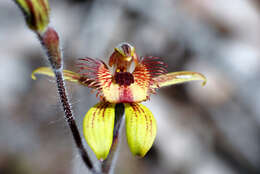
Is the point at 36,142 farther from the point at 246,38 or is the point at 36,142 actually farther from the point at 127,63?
the point at 246,38

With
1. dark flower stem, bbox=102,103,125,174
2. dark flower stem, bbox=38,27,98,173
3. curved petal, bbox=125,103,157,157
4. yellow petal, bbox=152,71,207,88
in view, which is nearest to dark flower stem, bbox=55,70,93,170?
dark flower stem, bbox=38,27,98,173

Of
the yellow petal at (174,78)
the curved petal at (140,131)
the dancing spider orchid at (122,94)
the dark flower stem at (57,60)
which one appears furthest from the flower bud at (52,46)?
the yellow petal at (174,78)

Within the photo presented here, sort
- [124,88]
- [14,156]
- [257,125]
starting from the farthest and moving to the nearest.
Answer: [257,125]
[14,156]
[124,88]

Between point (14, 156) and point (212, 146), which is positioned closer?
point (14, 156)

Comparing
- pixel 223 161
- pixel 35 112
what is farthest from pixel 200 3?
pixel 35 112

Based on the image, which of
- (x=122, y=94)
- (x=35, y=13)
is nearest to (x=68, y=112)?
(x=122, y=94)
